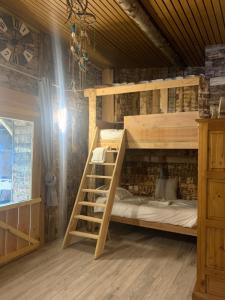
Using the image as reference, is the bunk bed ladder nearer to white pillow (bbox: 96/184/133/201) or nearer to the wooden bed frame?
the wooden bed frame

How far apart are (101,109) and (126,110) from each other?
551mm

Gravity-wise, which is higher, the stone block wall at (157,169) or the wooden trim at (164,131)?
the wooden trim at (164,131)

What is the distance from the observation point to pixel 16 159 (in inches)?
151

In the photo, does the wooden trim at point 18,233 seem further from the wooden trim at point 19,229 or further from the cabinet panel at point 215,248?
the cabinet panel at point 215,248

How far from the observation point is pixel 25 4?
320 centimetres

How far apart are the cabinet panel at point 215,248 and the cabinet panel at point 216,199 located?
0.51ft

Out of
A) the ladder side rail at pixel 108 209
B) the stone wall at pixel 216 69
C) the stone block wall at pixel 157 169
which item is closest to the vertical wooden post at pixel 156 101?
the stone block wall at pixel 157 169

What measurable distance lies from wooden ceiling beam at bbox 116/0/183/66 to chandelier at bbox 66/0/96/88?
1.44ft

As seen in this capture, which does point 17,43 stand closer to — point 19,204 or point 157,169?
point 19,204

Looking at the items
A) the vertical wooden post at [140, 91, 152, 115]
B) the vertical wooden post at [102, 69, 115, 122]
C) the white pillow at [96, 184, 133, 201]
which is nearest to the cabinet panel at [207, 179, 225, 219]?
the white pillow at [96, 184, 133, 201]

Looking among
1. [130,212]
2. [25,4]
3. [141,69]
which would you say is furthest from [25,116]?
[141,69]

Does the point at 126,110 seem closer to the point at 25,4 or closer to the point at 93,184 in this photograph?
the point at 93,184

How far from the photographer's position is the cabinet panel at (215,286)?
2.46 m

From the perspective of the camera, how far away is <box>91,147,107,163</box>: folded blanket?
4.09 meters
